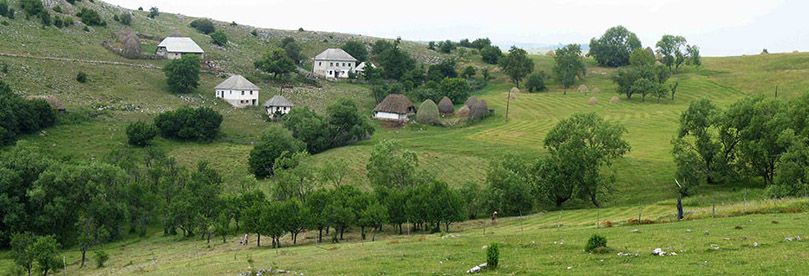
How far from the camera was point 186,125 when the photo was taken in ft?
293

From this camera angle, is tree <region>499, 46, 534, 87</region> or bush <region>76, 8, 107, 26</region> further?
tree <region>499, 46, 534, 87</region>

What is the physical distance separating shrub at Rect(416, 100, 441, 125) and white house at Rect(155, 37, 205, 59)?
50.1 metres

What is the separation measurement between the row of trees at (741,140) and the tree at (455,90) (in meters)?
55.0

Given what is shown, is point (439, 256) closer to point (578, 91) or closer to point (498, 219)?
point (498, 219)

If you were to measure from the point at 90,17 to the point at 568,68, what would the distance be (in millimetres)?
90248

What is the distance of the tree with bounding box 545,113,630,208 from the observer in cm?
6234

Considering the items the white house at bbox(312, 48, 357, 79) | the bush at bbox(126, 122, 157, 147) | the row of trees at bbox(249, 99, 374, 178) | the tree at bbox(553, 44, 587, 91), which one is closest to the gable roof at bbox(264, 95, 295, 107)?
the row of trees at bbox(249, 99, 374, 178)

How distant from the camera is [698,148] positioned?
64188mm

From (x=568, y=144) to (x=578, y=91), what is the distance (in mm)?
64703

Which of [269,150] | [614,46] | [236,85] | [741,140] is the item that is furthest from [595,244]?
[614,46]

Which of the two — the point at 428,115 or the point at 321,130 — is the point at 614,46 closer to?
the point at 428,115

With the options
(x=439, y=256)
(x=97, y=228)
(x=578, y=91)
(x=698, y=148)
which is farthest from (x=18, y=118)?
(x=578, y=91)

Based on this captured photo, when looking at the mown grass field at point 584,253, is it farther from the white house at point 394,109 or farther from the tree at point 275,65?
the tree at point 275,65

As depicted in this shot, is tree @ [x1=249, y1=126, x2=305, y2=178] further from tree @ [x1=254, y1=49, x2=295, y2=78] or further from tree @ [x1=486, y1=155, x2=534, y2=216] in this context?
tree @ [x1=254, y1=49, x2=295, y2=78]
